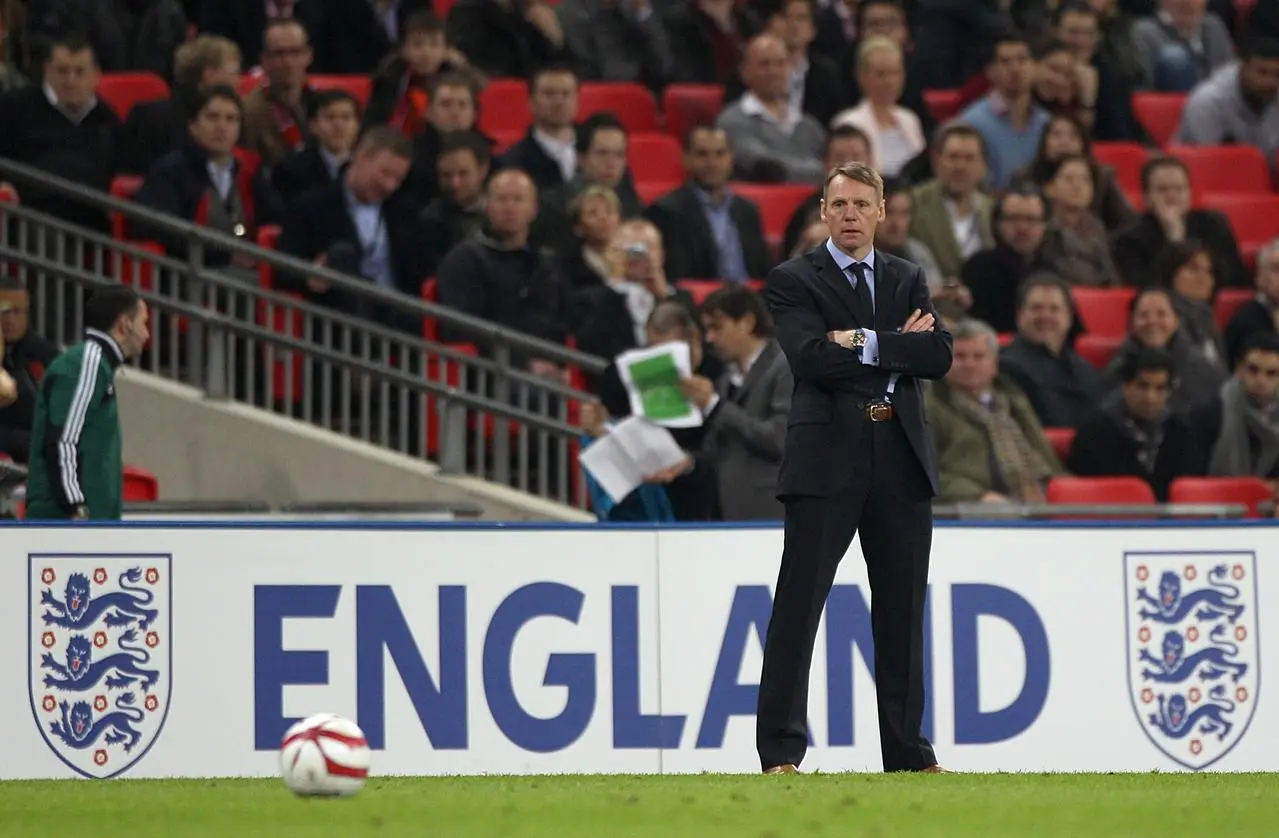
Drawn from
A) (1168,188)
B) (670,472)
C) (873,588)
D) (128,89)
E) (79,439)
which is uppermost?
(128,89)

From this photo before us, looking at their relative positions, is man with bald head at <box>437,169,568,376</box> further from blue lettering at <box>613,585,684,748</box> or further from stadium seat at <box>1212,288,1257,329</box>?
stadium seat at <box>1212,288,1257,329</box>

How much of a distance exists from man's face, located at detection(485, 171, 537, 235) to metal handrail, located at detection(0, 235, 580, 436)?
0.84 metres

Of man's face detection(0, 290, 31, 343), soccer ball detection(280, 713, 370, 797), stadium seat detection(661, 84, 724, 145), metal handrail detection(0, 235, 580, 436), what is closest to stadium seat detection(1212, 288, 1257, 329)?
stadium seat detection(661, 84, 724, 145)

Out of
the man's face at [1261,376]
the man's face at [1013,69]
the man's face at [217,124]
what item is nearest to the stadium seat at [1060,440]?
the man's face at [1261,376]

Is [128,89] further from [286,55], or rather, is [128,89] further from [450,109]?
[450,109]

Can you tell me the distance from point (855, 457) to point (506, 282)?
531cm

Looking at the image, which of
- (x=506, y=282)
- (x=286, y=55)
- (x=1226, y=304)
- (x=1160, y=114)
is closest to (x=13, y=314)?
(x=506, y=282)

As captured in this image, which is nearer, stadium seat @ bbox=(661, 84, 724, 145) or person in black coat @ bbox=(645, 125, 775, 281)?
person in black coat @ bbox=(645, 125, 775, 281)

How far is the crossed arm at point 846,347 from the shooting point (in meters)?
7.98

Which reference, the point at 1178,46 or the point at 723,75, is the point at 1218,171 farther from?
the point at 723,75

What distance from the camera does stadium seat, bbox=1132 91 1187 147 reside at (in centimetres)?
1752

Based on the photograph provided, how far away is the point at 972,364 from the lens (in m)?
12.4

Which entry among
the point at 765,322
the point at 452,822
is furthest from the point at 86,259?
the point at 452,822

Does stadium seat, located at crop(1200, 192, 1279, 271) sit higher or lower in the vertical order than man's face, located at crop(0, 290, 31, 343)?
higher
